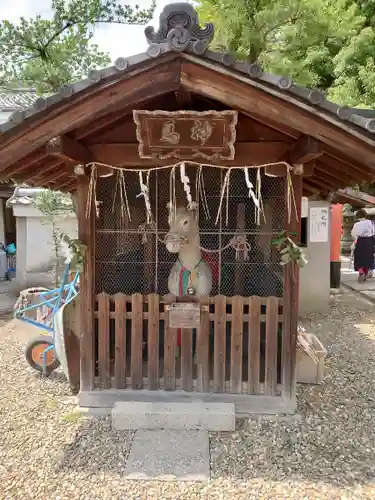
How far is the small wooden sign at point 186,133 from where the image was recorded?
379 centimetres

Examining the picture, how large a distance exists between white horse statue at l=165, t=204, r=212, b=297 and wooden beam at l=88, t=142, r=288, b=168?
2.34 ft

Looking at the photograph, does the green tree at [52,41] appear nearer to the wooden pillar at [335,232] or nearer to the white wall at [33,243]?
the white wall at [33,243]

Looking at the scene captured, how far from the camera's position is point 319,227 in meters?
9.40

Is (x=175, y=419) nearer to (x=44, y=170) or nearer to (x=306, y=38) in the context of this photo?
(x=44, y=170)

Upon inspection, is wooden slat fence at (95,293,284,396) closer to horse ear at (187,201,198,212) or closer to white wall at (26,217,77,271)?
horse ear at (187,201,198,212)

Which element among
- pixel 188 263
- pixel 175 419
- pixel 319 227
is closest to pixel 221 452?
pixel 175 419

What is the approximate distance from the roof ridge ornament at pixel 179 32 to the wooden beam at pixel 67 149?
1216mm

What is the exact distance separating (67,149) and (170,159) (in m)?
1.12

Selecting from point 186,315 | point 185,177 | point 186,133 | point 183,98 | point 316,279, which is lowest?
point 316,279

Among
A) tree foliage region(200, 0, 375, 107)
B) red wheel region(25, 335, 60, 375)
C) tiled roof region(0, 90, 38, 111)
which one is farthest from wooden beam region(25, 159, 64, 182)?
tiled roof region(0, 90, 38, 111)

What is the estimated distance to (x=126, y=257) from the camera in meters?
5.75

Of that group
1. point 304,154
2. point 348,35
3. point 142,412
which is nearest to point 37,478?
point 142,412

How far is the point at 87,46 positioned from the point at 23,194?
5125 mm

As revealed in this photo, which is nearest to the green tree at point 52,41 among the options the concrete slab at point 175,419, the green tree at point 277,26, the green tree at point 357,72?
the green tree at point 277,26
